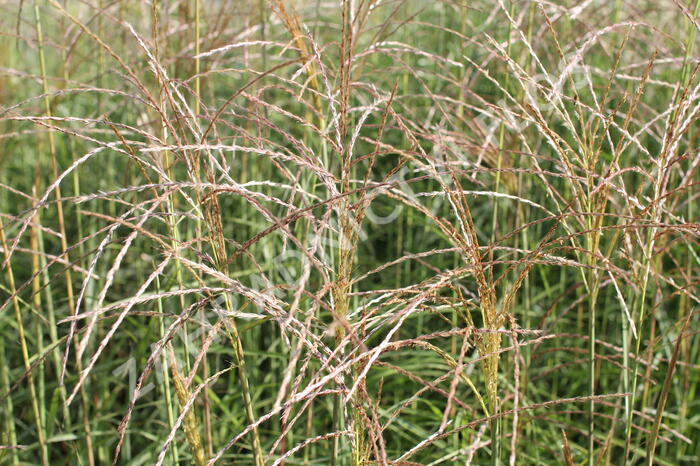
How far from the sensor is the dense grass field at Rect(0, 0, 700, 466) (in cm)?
115

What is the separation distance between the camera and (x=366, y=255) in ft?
9.23

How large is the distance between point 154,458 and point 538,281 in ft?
5.01

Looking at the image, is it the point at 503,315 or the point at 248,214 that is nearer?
the point at 503,315

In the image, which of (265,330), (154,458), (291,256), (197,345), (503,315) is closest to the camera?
(503,315)

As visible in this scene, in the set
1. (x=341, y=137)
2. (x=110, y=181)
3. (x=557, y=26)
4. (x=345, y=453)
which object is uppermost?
(x=557, y=26)

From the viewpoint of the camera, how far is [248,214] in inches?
98.3

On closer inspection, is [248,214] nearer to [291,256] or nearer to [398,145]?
[291,256]

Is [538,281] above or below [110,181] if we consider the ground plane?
below

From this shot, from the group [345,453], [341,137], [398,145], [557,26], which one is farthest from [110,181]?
[341,137]

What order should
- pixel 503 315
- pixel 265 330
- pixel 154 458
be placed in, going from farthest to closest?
pixel 265 330
pixel 154 458
pixel 503 315

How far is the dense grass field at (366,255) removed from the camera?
1.15m

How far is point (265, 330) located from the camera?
2432 mm

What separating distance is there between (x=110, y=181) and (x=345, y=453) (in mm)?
1443

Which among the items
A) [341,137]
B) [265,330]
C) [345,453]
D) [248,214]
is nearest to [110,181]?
[248,214]
